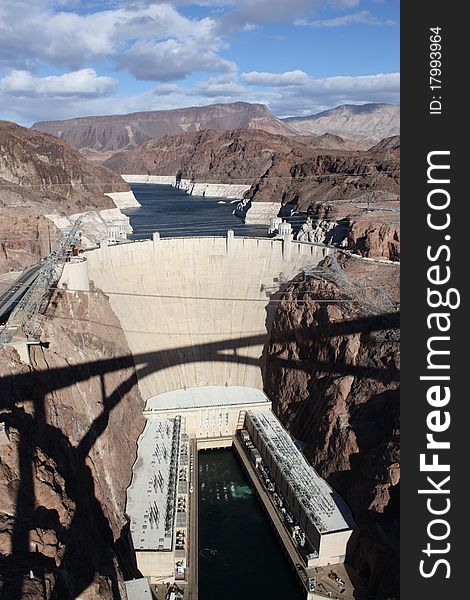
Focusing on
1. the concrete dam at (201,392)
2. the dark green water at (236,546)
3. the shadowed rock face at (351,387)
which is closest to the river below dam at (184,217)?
the concrete dam at (201,392)

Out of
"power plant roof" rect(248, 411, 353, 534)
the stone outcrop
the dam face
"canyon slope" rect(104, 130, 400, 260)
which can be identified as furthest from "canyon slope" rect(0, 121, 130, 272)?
"canyon slope" rect(104, 130, 400, 260)

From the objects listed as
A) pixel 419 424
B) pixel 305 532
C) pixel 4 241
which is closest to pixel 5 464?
pixel 419 424

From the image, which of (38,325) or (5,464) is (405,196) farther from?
(38,325)

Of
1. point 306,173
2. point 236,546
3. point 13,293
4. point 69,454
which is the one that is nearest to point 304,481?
point 236,546

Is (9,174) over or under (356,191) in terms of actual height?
over

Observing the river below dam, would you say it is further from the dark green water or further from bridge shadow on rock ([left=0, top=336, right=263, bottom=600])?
bridge shadow on rock ([left=0, top=336, right=263, bottom=600])

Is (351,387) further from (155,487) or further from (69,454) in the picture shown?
(69,454)

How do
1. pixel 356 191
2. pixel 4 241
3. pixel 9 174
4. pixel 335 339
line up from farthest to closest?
1. pixel 9 174
2. pixel 356 191
3. pixel 4 241
4. pixel 335 339
